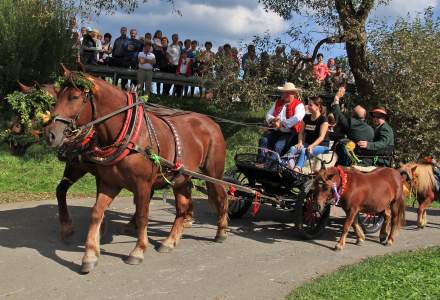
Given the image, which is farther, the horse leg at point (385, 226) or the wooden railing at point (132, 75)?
the wooden railing at point (132, 75)

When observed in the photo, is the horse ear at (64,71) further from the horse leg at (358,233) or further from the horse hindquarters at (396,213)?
the horse hindquarters at (396,213)

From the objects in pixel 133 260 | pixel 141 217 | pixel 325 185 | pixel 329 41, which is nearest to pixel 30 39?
pixel 329 41

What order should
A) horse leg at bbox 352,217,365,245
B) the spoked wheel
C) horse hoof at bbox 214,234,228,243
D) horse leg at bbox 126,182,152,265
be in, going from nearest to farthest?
horse leg at bbox 126,182,152,265 < horse hoof at bbox 214,234,228,243 < horse leg at bbox 352,217,365,245 < the spoked wheel

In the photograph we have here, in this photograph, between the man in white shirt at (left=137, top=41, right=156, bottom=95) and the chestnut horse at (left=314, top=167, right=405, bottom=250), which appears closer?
the chestnut horse at (left=314, top=167, right=405, bottom=250)

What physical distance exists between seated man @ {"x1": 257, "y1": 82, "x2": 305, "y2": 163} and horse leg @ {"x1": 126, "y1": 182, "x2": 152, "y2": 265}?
9.14ft

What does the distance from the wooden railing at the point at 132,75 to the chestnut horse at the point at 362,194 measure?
31.0 ft

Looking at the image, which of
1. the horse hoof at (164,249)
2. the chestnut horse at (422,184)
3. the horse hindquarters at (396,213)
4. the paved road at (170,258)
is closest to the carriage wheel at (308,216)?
the paved road at (170,258)

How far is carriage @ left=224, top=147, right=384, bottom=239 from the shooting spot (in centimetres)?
806

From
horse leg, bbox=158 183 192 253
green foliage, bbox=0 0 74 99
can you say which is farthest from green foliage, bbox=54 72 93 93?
green foliage, bbox=0 0 74 99

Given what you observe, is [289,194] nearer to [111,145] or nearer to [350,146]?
[350,146]

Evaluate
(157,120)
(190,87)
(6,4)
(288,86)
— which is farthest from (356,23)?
(157,120)

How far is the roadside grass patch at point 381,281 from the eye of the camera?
5.64 metres

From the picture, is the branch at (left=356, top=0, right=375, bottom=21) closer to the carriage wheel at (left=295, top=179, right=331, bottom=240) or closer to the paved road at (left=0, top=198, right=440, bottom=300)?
the paved road at (left=0, top=198, right=440, bottom=300)

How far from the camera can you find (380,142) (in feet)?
29.9
